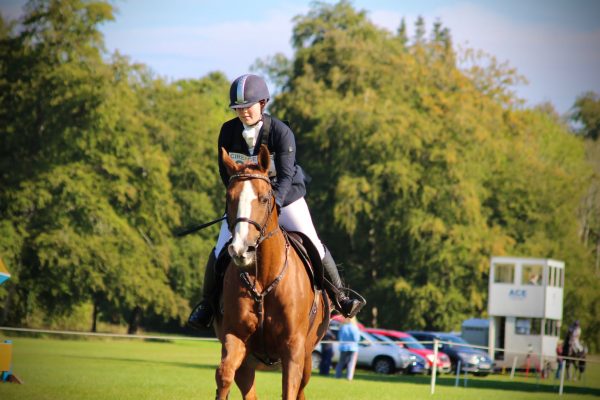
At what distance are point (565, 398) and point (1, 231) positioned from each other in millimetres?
32965

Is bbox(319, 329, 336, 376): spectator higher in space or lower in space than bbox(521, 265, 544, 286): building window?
lower

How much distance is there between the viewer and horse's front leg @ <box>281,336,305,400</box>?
8.71 metres

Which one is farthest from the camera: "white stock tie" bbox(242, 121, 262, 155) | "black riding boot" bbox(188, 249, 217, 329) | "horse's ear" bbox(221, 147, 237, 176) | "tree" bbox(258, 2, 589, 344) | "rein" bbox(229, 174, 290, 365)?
"tree" bbox(258, 2, 589, 344)

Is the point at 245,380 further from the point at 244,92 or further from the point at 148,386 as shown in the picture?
the point at 148,386

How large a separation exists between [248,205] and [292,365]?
168 centimetres

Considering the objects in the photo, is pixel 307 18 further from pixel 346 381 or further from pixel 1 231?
pixel 346 381

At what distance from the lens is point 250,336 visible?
8.94 m

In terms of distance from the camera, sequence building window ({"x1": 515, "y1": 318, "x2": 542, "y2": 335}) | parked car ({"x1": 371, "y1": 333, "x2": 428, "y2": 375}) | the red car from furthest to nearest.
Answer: building window ({"x1": 515, "y1": 318, "x2": 542, "y2": 335})
the red car
parked car ({"x1": 371, "y1": 333, "x2": 428, "y2": 375})

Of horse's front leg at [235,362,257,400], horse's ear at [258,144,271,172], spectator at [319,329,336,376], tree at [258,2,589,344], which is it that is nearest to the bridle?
horse's ear at [258,144,271,172]

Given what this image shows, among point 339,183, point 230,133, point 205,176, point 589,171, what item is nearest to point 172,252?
point 205,176

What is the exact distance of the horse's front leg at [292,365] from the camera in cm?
871

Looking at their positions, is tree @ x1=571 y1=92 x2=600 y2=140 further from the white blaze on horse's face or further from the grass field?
the white blaze on horse's face

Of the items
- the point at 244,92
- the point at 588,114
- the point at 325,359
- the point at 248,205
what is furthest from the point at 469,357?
the point at 588,114

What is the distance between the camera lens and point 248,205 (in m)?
8.22
